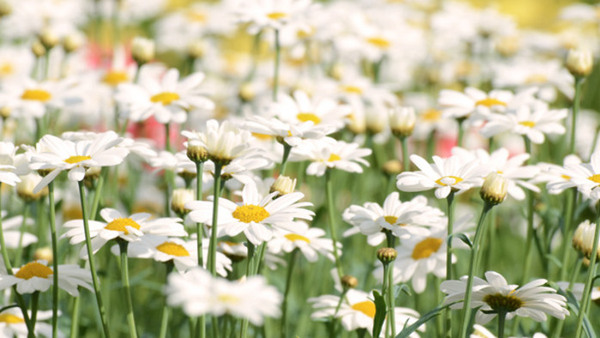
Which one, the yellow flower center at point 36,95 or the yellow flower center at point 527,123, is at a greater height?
the yellow flower center at point 527,123

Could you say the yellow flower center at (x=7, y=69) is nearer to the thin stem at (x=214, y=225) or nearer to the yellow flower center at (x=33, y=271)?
the yellow flower center at (x=33, y=271)

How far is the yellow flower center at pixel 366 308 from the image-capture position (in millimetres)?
1308

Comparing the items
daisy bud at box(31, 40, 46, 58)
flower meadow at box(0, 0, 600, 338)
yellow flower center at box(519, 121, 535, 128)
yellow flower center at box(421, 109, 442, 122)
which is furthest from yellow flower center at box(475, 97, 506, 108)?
daisy bud at box(31, 40, 46, 58)

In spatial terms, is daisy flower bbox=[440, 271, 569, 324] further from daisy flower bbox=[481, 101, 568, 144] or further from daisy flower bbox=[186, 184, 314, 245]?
daisy flower bbox=[481, 101, 568, 144]

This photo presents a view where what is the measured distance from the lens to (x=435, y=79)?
2.73 meters

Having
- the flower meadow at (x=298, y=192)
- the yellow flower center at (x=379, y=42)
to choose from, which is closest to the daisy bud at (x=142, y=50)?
the flower meadow at (x=298, y=192)

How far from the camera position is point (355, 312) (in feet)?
4.27

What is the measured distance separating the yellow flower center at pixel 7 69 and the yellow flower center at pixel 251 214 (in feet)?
6.20

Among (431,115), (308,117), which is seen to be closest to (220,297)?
(308,117)

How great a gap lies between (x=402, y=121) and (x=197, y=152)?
673 mm

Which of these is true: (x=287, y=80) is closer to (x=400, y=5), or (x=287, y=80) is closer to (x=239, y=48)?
(x=400, y=5)

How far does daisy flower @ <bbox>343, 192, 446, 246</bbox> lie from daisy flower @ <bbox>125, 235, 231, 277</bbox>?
0.24m

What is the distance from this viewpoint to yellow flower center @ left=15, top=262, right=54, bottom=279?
1.16 meters

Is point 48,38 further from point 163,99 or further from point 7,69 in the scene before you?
point 7,69
